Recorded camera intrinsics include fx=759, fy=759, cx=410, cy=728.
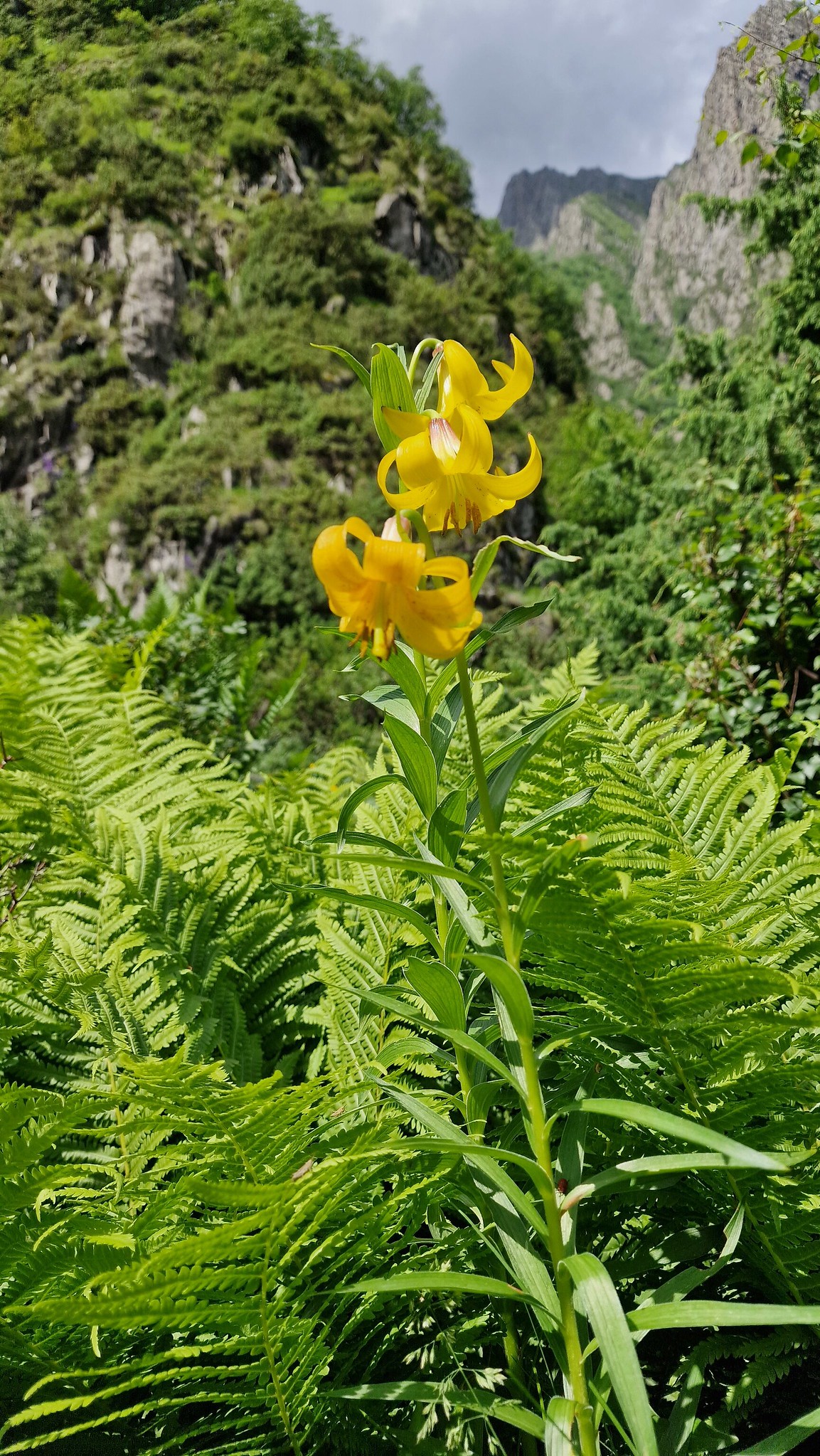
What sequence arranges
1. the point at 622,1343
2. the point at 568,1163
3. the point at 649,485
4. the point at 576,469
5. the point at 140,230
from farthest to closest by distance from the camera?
1. the point at 140,230
2. the point at 576,469
3. the point at 649,485
4. the point at 568,1163
5. the point at 622,1343

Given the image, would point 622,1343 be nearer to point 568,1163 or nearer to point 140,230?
point 568,1163

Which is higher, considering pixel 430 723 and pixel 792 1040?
pixel 430 723

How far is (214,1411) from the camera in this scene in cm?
62

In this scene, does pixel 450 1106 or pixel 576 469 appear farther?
pixel 576 469

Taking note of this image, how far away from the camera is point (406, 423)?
1.86 feet

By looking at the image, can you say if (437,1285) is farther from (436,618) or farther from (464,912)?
(436,618)

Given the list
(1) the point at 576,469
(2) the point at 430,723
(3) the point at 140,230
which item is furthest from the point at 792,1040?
(3) the point at 140,230

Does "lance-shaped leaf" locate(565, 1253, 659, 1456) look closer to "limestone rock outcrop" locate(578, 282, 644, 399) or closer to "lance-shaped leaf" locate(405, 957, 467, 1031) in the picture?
"lance-shaped leaf" locate(405, 957, 467, 1031)

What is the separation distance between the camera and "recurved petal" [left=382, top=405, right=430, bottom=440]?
559mm

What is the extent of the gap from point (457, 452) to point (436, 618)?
137 millimetres

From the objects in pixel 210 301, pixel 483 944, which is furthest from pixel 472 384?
pixel 210 301

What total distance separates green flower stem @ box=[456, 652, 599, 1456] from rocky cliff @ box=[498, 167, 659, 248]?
105 meters

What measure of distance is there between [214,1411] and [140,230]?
32.7m

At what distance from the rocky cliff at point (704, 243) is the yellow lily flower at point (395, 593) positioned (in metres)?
2.38
